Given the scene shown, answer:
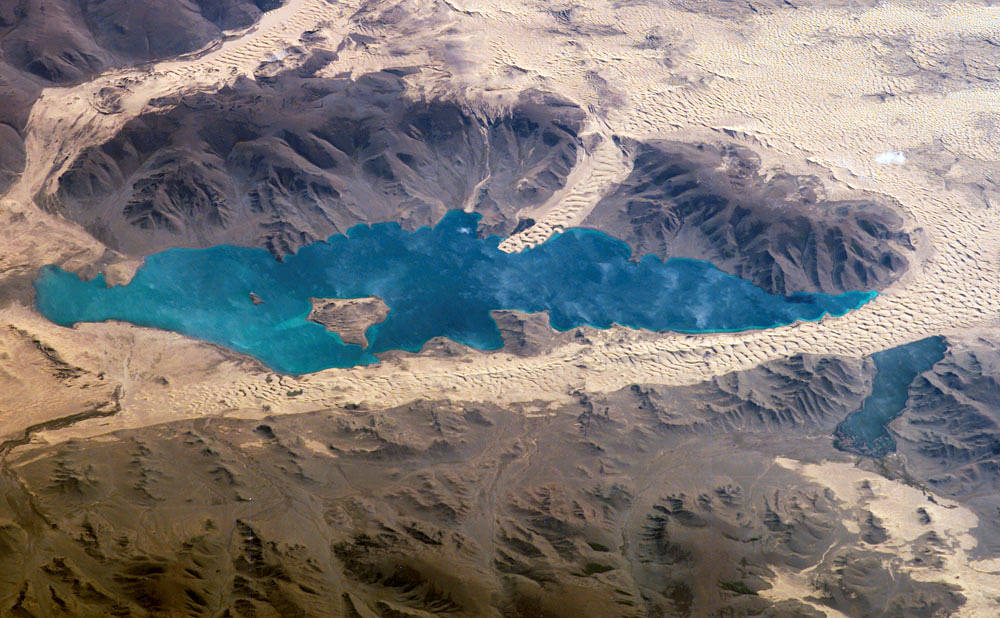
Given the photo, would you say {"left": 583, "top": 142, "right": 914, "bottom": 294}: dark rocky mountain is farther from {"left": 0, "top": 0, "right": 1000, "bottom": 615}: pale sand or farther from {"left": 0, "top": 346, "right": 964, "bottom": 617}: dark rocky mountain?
{"left": 0, "top": 346, "right": 964, "bottom": 617}: dark rocky mountain

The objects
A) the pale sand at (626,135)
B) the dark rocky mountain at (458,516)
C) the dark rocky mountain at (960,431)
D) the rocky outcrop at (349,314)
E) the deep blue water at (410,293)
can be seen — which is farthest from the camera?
the rocky outcrop at (349,314)

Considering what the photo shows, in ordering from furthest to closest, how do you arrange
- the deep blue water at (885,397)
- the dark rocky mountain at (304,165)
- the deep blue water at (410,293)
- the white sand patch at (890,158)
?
1. the white sand patch at (890,158)
2. the dark rocky mountain at (304,165)
3. the deep blue water at (410,293)
4. the deep blue water at (885,397)

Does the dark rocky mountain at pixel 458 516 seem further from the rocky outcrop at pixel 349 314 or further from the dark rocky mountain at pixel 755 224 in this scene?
the dark rocky mountain at pixel 755 224

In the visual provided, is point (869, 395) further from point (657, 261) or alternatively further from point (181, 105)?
point (181, 105)

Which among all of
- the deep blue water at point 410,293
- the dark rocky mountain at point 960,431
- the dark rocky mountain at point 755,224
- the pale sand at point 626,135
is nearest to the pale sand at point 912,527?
the pale sand at point 626,135

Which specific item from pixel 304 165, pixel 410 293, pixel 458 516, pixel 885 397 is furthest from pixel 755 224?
pixel 304 165

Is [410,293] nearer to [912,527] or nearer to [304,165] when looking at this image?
[304,165]

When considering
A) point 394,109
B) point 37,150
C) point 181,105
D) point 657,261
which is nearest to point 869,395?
point 657,261
